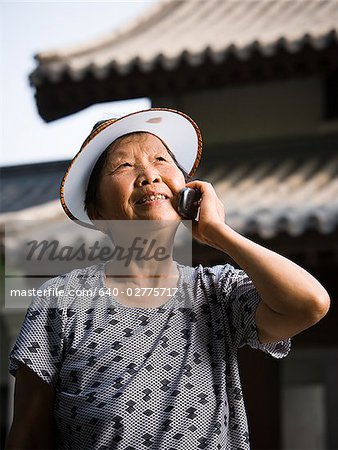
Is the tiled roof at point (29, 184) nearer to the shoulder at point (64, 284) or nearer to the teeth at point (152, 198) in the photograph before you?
the shoulder at point (64, 284)

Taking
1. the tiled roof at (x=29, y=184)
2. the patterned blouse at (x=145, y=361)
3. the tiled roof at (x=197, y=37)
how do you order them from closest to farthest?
1. the patterned blouse at (x=145, y=361)
2. the tiled roof at (x=197, y=37)
3. the tiled roof at (x=29, y=184)

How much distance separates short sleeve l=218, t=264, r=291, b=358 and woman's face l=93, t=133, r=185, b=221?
20 centimetres

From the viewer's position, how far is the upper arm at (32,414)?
5.85 feet

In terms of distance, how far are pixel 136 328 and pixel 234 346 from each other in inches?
9.1

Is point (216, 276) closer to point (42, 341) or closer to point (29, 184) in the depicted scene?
point (42, 341)

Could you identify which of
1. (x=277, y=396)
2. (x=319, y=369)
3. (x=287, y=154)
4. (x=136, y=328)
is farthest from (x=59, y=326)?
(x=319, y=369)

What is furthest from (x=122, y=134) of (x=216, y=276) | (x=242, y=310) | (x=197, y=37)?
(x=197, y=37)

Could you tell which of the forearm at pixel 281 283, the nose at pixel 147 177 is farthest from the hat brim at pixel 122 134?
the forearm at pixel 281 283

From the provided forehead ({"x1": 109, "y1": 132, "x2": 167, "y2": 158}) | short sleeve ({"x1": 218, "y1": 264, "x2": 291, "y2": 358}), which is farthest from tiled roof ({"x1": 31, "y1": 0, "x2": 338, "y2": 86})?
short sleeve ({"x1": 218, "y1": 264, "x2": 291, "y2": 358})

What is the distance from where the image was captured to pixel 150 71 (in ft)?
19.5

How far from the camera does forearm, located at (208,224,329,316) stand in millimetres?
1695

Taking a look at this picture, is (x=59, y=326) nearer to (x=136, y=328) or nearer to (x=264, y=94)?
(x=136, y=328)

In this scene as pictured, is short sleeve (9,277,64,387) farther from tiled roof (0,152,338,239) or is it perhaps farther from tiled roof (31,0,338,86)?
tiled roof (31,0,338,86)

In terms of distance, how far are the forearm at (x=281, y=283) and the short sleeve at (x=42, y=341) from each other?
43cm
